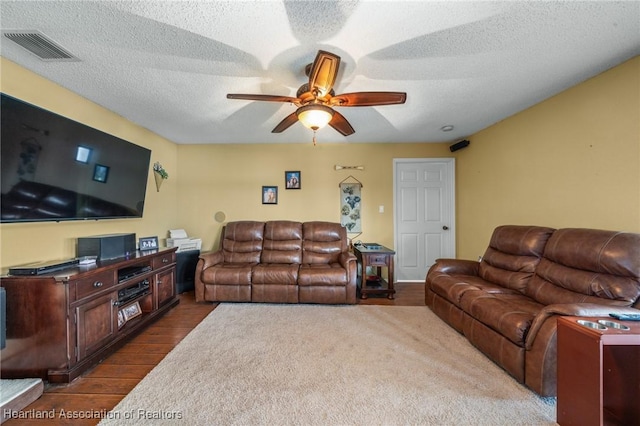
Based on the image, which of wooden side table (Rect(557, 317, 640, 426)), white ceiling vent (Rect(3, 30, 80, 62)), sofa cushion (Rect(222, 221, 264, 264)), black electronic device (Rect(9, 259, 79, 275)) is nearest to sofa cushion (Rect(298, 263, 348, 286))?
sofa cushion (Rect(222, 221, 264, 264))

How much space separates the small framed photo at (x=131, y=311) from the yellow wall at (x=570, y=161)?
4390 mm

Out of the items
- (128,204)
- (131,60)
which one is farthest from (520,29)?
(128,204)

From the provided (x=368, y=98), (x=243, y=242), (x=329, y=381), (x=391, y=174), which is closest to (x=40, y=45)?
(x=368, y=98)

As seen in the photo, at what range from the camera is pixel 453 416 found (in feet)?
4.71

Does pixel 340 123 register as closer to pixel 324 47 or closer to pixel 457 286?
pixel 324 47

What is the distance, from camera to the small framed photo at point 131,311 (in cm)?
234

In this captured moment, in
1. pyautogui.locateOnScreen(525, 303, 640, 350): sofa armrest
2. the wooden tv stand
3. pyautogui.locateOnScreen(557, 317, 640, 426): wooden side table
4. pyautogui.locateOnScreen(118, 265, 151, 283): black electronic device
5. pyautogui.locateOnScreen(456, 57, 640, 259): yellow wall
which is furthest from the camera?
pyautogui.locateOnScreen(118, 265, 151, 283): black electronic device

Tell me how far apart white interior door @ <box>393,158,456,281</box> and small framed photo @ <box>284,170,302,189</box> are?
1.68 m

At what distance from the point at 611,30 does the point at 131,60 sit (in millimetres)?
3357

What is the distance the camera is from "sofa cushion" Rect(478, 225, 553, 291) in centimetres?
234

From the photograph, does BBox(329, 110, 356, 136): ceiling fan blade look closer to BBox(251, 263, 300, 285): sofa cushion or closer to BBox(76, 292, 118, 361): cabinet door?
BBox(251, 263, 300, 285): sofa cushion

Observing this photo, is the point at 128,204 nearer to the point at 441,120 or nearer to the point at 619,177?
the point at 441,120

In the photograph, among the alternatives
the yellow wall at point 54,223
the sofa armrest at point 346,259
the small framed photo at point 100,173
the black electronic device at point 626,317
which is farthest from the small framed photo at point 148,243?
the black electronic device at point 626,317

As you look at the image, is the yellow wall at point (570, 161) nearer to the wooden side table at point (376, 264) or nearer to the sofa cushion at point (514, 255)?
the sofa cushion at point (514, 255)
